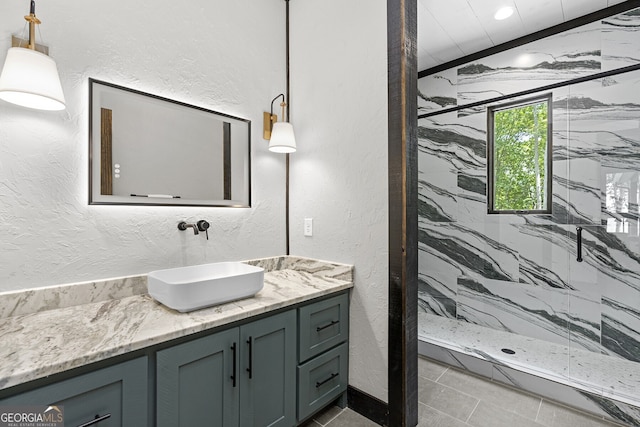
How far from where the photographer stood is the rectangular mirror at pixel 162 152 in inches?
57.3

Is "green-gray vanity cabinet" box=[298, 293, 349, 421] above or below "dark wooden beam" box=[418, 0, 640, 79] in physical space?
below

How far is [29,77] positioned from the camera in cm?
109

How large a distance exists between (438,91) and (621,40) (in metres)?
1.38

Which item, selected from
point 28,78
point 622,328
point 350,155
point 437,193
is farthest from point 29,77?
point 622,328

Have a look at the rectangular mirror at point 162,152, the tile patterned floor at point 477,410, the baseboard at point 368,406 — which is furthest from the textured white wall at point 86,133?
the tile patterned floor at point 477,410

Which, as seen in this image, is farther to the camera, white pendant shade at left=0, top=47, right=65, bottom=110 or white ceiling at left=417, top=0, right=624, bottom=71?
white ceiling at left=417, top=0, right=624, bottom=71

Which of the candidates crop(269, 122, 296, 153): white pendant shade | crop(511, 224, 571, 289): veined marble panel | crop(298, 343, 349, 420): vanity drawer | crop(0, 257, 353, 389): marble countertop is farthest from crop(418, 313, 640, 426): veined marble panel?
crop(269, 122, 296, 153): white pendant shade

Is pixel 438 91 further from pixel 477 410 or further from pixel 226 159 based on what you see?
pixel 477 410

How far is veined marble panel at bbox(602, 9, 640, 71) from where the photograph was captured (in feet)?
7.18

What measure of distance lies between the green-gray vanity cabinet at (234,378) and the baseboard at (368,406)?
442 mm

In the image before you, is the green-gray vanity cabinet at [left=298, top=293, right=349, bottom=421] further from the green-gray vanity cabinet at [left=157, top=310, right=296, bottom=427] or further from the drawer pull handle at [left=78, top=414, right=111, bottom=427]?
the drawer pull handle at [left=78, top=414, right=111, bottom=427]

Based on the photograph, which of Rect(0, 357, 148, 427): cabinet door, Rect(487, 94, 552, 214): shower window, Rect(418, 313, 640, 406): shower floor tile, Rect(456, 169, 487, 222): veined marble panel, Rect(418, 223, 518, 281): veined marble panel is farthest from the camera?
Rect(456, 169, 487, 222): veined marble panel

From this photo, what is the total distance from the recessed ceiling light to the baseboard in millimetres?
2913

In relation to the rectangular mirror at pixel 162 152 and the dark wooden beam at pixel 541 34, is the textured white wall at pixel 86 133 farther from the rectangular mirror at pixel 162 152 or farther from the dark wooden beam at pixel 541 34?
the dark wooden beam at pixel 541 34
